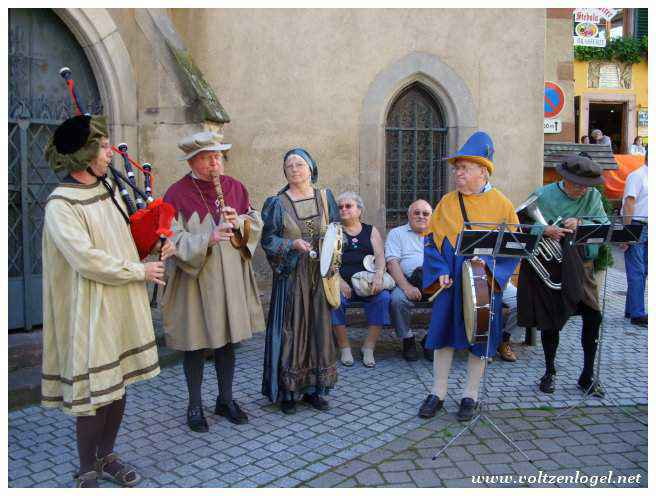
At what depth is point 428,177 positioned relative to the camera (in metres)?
8.23

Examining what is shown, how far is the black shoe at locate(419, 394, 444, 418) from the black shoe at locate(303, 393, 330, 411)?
27.0 inches

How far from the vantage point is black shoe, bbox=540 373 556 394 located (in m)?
5.24

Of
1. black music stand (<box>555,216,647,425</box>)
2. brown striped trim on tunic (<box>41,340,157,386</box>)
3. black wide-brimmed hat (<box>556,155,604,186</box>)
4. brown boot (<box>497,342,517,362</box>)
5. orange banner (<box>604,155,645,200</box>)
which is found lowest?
brown boot (<box>497,342,517,362</box>)

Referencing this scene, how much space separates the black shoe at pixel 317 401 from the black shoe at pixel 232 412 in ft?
1.65

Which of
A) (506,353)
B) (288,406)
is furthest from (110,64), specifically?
(506,353)

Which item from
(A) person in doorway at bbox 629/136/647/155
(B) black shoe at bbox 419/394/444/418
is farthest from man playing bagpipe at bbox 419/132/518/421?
(A) person in doorway at bbox 629/136/647/155

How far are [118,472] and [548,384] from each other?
A: 10.8ft

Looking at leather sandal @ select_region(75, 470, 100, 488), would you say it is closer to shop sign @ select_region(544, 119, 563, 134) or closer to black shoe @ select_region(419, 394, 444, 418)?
black shoe @ select_region(419, 394, 444, 418)

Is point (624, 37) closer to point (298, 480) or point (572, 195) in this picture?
point (572, 195)

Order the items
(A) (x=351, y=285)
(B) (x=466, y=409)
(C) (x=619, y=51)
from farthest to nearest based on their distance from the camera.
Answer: (C) (x=619, y=51) < (A) (x=351, y=285) < (B) (x=466, y=409)

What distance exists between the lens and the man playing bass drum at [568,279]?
5004 millimetres

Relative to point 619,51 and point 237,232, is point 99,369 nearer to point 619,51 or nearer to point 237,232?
point 237,232

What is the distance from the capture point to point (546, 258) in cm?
511
